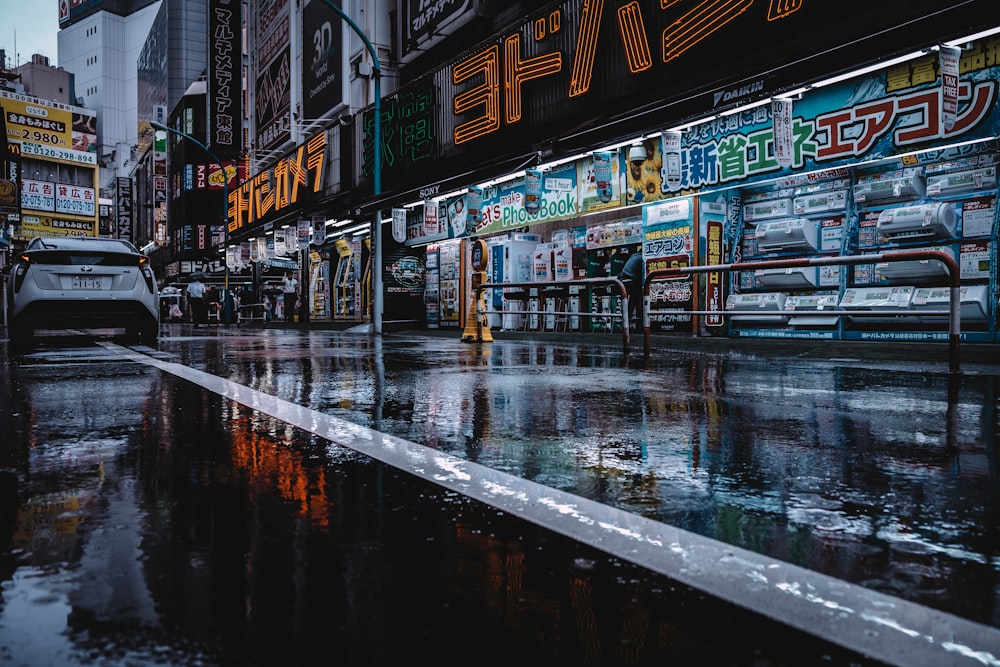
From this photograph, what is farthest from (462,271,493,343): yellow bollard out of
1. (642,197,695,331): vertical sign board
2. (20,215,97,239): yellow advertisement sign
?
(20,215,97,239): yellow advertisement sign

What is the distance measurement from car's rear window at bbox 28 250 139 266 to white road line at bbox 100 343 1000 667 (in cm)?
932

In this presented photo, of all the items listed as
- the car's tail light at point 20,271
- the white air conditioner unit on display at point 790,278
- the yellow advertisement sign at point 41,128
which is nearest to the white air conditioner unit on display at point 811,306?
the white air conditioner unit on display at point 790,278

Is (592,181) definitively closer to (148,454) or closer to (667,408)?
(667,408)

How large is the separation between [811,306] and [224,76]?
31.4 metres

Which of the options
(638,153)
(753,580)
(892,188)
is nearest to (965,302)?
(892,188)

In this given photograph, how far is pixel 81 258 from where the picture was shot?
9.89 meters

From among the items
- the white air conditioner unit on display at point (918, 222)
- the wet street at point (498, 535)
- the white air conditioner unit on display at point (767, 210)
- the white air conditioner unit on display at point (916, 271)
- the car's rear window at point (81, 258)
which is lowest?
the wet street at point (498, 535)

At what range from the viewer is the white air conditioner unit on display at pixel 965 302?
9297 millimetres

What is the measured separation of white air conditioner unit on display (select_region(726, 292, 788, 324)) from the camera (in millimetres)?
11633

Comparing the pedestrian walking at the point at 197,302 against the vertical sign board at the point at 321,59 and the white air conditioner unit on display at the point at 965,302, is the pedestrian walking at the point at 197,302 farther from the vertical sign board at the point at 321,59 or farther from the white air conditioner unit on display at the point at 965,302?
the white air conditioner unit on display at the point at 965,302

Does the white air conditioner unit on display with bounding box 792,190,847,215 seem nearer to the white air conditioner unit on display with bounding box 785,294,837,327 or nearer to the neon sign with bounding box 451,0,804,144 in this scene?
the white air conditioner unit on display with bounding box 785,294,837,327

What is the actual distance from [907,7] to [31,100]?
83.2m

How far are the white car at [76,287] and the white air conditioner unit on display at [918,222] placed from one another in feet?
35.0

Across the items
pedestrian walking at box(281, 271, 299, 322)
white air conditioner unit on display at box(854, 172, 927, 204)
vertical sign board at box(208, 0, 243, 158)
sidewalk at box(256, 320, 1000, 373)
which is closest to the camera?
sidewalk at box(256, 320, 1000, 373)
